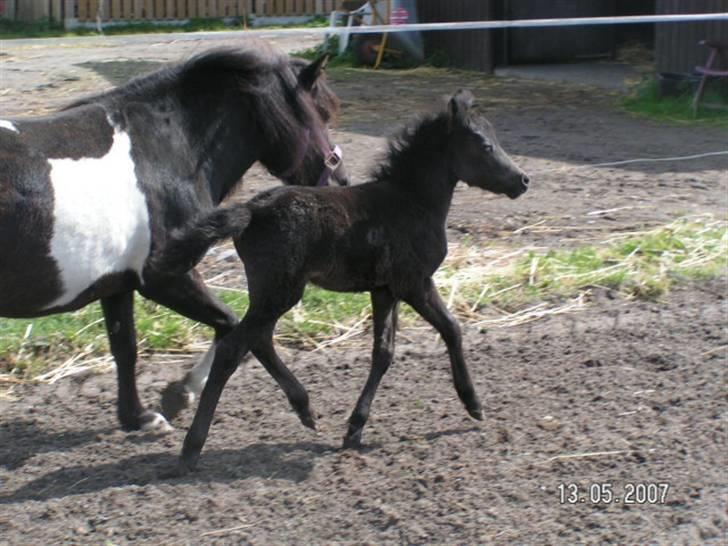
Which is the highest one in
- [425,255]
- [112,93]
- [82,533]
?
[112,93]

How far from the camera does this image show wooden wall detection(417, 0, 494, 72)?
16.1 m

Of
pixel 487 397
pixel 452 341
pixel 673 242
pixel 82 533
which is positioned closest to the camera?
pixel 82 533

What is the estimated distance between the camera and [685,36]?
13.4 metres

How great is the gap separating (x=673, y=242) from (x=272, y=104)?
3.27 meters

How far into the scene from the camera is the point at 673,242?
24.0 ft

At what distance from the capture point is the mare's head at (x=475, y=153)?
4723 millimetres

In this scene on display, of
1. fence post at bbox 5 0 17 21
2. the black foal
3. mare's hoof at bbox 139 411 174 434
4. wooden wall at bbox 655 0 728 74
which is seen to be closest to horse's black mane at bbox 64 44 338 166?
the black foal

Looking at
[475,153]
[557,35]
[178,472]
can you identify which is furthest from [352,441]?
[557,35]

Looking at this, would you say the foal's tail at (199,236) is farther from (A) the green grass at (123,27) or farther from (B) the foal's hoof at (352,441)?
(A) the green grass at (123,27)

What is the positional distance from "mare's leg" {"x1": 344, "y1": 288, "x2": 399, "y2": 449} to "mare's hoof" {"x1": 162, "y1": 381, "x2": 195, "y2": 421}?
867 millimetres

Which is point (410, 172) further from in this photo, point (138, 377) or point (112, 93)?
point (138, 377)

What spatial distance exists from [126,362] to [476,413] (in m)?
1.52

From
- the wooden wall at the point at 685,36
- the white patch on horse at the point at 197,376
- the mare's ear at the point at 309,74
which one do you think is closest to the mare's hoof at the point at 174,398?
the white patch on horse at the point at 197,376

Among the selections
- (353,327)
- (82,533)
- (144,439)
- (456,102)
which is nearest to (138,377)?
(144,439)
